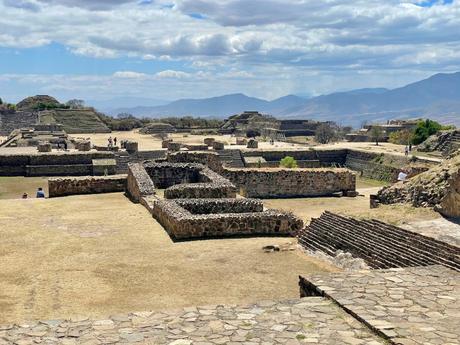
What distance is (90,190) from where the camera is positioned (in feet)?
66.2

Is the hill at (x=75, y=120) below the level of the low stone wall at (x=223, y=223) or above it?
above

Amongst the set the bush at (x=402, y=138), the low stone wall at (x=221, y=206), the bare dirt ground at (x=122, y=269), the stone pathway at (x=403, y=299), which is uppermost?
the bush at (x=402, y=138)

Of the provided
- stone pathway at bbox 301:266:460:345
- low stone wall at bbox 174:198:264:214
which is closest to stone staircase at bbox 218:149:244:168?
low stone wall at bbox 174:198:264:214

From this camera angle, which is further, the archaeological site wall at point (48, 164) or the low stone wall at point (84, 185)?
the archaeological site wall at point (48, 164)

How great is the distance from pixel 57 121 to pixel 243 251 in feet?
216

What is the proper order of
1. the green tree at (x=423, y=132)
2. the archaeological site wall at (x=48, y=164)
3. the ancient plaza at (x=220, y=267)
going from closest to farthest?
the ancient plaza at (x=220, y=267), the archaeological site wall at (x=48, y=164), the green tree at (x=423, y=132)

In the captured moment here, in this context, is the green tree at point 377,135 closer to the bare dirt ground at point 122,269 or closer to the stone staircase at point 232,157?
the stone staircase at point 232,157

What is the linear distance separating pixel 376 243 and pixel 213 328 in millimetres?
5617

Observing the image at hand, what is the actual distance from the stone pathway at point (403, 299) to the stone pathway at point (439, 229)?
1.45 meters

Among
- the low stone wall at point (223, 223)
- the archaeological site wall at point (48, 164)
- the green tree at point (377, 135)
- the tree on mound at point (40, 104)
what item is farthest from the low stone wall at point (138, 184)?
the tree on mound at point (40, 104)

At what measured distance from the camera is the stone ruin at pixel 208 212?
42.0ft

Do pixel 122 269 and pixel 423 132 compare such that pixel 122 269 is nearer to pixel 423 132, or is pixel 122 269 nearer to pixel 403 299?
pixel 403 299

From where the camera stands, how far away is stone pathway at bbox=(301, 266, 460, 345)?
607 centimetres

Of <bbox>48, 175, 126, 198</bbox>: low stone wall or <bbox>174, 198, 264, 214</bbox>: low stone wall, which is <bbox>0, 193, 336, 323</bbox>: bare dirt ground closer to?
<bbox>174, 198, 264, 214</bbox>: low stone wall
